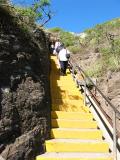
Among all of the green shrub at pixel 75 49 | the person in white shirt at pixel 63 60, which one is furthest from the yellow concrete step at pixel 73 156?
the green shrub at pixel 75 49

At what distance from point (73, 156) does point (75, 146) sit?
65cm

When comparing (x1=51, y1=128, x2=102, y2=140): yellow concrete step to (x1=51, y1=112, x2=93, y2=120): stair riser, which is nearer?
(x1=51, y1=128, x2=102, y2=140): yellow concrete step

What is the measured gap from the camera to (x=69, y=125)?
12.8 m

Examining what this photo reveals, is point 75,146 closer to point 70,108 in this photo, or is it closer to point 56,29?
point 70,108

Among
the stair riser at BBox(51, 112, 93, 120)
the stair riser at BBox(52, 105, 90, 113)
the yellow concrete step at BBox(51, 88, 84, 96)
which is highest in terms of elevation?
the yellow concrete step at BBox(51, 88, 84, 96)

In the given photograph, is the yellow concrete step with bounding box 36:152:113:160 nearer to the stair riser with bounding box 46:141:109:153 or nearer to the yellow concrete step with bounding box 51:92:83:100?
the stair riser with bounding box 46:141:109:153

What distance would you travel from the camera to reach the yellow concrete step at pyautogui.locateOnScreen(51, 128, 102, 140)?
12.0 meters

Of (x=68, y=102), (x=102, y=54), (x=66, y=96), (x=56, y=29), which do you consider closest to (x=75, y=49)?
(x=102, y=54)

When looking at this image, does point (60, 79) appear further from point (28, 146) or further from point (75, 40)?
point (75, 40)

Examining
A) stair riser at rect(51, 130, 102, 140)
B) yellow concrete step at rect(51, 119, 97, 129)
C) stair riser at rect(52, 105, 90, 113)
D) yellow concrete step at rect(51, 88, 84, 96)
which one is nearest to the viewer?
stair riser at rect(51, 130, 102, 140)

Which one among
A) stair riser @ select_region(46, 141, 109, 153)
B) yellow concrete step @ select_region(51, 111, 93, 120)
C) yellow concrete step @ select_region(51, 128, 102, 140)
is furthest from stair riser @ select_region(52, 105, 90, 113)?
stair riser @ select_region(46, 141, 109, 153)

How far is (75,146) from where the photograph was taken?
1141 centimetres

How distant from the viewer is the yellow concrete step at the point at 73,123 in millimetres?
12711

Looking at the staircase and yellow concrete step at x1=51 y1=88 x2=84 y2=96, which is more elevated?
yellow concrete step at x1=51 y1=88 x2=84 y2=96
